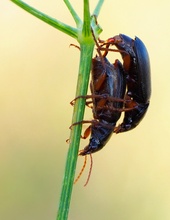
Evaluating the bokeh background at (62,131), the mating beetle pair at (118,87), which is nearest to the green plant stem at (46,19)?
the mating beetle pair at (118,87)

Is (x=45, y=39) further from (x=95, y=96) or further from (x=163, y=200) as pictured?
(x=95, y=96)

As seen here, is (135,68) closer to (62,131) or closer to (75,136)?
(75,136)

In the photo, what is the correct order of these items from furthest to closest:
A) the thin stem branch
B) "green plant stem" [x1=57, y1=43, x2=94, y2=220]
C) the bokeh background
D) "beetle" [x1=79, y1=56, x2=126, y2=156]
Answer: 1. the bokeh background
2. "beetle" [x1=79, y1=56, x2=126, y2=156]
3. the thin stem branch
4. "green plant stem" [x1=57, y1=43, x2=94, y2=220]

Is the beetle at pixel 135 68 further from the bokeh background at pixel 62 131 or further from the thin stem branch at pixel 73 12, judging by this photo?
the bokeh background at pixel 62 131

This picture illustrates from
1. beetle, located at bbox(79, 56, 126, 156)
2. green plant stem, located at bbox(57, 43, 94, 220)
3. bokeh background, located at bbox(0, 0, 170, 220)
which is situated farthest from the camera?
bokeh background, located at bbox(0, 0, 170, 220)

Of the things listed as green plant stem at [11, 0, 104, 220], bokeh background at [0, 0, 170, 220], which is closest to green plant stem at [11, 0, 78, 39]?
green plant stem at [11, 0, 104, 220]

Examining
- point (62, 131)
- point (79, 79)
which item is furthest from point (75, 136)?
point (62, 131)

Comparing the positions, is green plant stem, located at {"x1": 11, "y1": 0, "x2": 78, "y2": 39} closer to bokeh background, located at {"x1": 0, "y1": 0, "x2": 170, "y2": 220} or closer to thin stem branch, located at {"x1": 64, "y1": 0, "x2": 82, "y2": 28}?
thin stem branch, located at {"x1": 64, "y1": 0, "x2": 82, "y2": 28}
